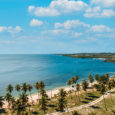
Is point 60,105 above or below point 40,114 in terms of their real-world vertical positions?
above

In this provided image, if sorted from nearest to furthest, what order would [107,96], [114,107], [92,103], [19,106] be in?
1. [19,106]
2. [114,107]
3. [92,103]
4. [107,96]

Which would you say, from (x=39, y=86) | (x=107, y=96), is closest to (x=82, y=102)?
(x=107, y=96)

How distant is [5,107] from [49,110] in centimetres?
3263

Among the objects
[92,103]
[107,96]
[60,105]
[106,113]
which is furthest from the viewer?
[107,96]

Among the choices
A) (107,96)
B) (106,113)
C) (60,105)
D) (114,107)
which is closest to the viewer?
(60,105)

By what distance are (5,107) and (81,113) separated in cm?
5189

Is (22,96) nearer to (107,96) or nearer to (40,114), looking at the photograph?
(40,114)

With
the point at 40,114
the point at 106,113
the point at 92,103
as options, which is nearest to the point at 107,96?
the point at 92,103

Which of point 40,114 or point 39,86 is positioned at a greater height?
point 39,86

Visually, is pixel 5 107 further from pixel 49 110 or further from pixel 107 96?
pixel 107 96

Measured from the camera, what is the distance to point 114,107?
65.6m

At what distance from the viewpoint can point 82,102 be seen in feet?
248

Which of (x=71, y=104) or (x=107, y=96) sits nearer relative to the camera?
(x=71, y=104)

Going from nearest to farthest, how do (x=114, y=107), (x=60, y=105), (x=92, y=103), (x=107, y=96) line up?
(x=60, y=105) → (x=114, y=107) → (x=92, y=103) → (x=107, y=96)
